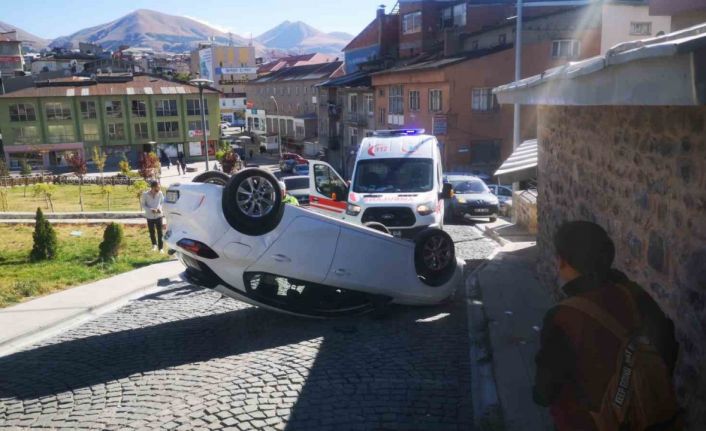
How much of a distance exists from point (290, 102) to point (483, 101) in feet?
150

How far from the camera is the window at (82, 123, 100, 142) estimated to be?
62.5 m

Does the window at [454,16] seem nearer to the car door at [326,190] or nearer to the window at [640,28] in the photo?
the window at [640,28]

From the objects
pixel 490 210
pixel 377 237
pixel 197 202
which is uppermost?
pixel 197 202

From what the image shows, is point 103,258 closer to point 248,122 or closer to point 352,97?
point 352,97

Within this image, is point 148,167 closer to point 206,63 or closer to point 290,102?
point 290,102

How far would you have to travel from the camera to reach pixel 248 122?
95312 mm

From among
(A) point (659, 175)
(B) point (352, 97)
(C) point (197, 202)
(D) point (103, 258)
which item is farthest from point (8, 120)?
(A) point (659, 175)

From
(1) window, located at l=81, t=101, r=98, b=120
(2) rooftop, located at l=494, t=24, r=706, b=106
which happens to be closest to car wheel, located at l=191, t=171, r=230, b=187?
(2) rooftop, located at l=494, t=24, r=706, b=106

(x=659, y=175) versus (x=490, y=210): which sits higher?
(x=659, y=175)

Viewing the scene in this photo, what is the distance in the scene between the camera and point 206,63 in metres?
123

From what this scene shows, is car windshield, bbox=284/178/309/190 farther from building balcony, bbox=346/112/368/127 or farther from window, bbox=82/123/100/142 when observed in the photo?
window, bbox=82/123/100/142

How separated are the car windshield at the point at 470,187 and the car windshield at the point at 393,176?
7.07 m

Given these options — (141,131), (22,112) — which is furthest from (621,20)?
(22,112)

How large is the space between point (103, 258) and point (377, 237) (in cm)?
796
